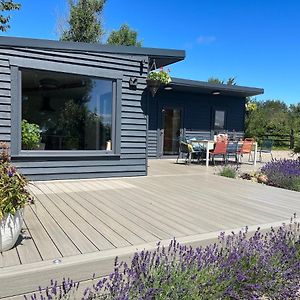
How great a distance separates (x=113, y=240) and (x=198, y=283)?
92cm

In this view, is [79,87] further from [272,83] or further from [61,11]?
[272,83]

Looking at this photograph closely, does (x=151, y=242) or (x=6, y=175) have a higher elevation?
(x=6, y=175)

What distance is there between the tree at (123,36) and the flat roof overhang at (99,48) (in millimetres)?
11664

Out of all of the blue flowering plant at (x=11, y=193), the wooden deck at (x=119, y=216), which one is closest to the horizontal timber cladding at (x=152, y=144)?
the wooden deck at (x=119, y=216)

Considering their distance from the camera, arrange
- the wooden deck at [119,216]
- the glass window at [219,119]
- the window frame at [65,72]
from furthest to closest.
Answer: the glass window at [219,119] → the window frame at [65,72] → the wooden deck at [119,216]

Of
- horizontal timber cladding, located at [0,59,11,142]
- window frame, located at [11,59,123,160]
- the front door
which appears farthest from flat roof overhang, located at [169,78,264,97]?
horizontal timber cladding, located at [0,59,11,142]

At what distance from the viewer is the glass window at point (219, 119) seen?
486 inches

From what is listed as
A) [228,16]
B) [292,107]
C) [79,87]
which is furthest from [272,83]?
[79,87]

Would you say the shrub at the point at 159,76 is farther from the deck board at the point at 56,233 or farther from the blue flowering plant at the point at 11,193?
the blue flowering plant at the point at 11,193

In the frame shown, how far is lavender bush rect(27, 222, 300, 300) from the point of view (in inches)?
74.4

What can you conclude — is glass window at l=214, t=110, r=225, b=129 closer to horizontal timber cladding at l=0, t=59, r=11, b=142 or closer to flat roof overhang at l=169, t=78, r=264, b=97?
flat roof overhang at l=169, t=78, r=264, b=97

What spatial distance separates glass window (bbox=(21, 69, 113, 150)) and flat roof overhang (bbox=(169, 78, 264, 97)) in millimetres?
4195

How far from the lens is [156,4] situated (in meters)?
14.8

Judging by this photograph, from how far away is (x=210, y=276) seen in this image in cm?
209
